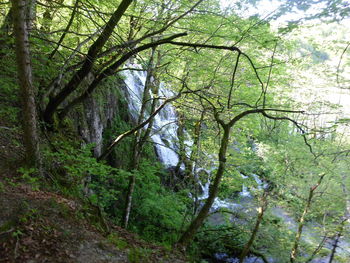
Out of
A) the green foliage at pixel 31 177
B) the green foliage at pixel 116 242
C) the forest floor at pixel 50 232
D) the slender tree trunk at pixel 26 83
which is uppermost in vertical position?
the slender tree trunk at pixel 26 83

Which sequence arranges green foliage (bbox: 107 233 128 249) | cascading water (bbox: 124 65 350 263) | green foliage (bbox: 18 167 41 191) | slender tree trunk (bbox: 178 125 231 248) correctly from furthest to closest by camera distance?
cascading water (bbox: 124 65 350 263)
slender tree trunk (bbox: 178 125 231 248)
green foliage (bbox: 107 233 128 249)
green foliage (bbox: 18 167 41 191)

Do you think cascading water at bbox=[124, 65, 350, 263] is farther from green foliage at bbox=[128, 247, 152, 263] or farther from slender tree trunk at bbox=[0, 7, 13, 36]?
green foliage at bbox=[128, 247, 152, 263]

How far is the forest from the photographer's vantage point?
11.7ft

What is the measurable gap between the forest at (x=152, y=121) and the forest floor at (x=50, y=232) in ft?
0.06

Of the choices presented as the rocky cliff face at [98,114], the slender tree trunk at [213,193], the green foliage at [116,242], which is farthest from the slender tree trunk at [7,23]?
the slender tree trunk at [213,193]

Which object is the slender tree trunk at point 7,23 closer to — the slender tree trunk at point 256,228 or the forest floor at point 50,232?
the forest floor at point 50,232

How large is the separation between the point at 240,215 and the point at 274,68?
4.78 meters

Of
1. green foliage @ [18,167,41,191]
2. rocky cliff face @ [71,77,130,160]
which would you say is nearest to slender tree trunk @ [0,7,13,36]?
rocky cliff face @ [71,77,130,160]

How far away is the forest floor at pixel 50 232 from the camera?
2.76 metres

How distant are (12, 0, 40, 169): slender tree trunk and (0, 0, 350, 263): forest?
0.6 inches

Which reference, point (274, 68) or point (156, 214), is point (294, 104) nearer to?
point (274, 68)

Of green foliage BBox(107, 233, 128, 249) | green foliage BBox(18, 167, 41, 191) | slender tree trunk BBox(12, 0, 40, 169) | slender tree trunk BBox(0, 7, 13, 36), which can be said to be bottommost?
green foliage BBox(107, 233, 128, 249)

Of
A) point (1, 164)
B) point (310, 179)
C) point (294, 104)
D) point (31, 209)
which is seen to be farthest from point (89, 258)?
point (310, 179)

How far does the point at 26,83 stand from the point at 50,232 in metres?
1.96
